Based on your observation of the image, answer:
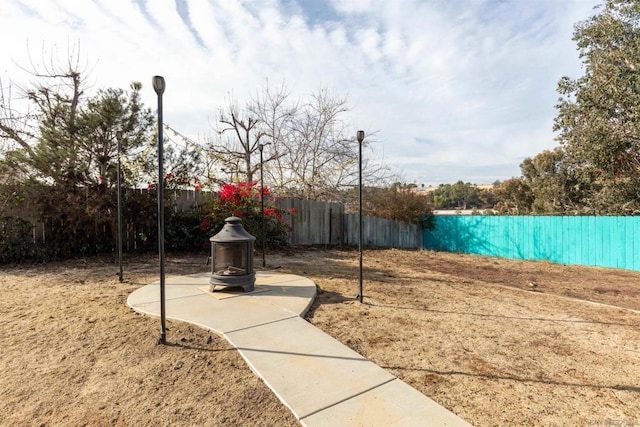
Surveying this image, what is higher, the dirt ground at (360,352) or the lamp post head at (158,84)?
the lamp post head at (158,84)

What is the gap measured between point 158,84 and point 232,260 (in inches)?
88.7

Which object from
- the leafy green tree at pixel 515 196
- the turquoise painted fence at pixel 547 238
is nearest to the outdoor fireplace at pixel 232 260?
the turquoise painted fence at pixel 547 238

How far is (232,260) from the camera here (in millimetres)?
4207

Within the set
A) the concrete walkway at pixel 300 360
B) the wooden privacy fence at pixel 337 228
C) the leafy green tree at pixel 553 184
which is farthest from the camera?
the leafy green tree at pixel 553 184

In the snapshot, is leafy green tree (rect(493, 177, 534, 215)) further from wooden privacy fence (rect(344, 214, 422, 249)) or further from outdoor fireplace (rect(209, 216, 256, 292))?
outdoor fireplace (rect(209, 216, 256, 292))

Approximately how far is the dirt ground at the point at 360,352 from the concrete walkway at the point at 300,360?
11 cm

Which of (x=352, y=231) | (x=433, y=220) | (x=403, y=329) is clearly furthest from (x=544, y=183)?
(x=403, y=329)

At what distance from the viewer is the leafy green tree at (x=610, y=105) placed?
8.73m

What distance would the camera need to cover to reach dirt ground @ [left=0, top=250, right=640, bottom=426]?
1.92 meters

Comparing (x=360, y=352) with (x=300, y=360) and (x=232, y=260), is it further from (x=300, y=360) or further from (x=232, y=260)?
(x=232, y=260)

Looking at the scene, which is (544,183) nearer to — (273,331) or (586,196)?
(586,196)

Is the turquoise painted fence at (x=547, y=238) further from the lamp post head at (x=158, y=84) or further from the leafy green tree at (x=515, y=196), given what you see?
the lamp post head at (x=158, y=84)

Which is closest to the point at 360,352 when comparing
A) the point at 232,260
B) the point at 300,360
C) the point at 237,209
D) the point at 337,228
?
the point at 300,360

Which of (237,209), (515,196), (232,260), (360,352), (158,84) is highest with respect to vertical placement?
(158,84)
